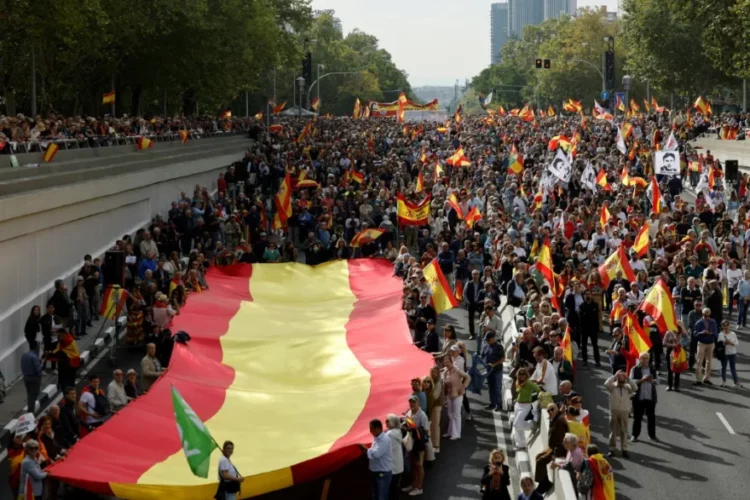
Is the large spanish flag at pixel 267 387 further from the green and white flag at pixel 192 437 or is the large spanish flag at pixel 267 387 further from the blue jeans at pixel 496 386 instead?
the green and white flag at pixel 192 437

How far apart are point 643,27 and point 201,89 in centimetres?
3977

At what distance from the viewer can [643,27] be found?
92000 mm

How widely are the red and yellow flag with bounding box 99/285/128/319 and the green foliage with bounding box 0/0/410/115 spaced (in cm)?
1545

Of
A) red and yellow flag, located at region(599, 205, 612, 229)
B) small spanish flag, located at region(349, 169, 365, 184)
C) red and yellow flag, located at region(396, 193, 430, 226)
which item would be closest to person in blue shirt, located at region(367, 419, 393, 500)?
red and yellow flag, located at region(599, 205, 612, 229)

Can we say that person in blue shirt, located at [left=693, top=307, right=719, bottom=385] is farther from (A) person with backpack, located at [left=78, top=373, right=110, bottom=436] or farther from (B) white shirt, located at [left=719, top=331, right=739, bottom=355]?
(A) person with backpack, located at [left=78, top=373, right=110, bottom=436]

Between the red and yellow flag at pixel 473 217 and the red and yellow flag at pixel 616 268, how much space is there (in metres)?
6.95

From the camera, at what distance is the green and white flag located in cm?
1231

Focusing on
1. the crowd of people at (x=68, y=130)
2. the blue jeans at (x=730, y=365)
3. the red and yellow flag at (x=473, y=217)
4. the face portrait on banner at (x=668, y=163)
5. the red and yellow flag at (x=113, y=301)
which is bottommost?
the blue jeans at (x=730, y=365)

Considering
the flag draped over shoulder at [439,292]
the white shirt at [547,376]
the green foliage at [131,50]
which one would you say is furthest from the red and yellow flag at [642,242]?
the green foliage at [131,50]

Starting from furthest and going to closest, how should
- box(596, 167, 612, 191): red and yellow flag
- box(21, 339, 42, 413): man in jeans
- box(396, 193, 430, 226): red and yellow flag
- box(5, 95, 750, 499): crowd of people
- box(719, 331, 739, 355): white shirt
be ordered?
1. box(596, 167, 612, 191): red and yellow flag
2. box(396, 193, 430, 226): red and yellow flag
3. box(719, 331, 739, 355): white shirt
4. box(21, 339, 42, 413): man in jeans
5. box(5, 95, 750, 499): crowd of people

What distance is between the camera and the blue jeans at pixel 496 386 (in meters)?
20.8

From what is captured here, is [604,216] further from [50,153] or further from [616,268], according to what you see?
[50,153]

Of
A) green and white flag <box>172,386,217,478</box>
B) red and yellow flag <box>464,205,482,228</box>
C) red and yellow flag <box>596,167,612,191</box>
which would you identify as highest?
red and yellow flag <box>596,167,612,191</box>

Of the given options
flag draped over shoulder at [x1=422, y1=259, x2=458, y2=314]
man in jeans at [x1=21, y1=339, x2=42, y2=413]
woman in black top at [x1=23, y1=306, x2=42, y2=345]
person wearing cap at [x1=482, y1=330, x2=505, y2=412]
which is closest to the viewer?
man in jeans at [x1=21, y1=339, x2=42, y2=413]
